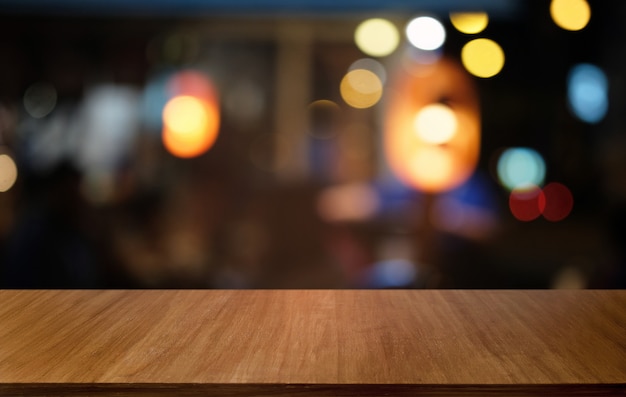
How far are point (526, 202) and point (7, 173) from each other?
398 cm

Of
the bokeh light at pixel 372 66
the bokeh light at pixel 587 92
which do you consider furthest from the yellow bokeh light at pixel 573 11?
the bokeh light at pixel 372 66

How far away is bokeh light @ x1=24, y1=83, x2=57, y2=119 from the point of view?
5.02 metres

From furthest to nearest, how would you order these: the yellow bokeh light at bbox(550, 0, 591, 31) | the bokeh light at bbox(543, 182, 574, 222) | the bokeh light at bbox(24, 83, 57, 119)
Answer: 1. the bokeh light at bbox(543, 182, 574, 222)
2. the bokeh light at bbox(24, 83, 57, 119)
3. the yellow bokeh light at bbox(550, 0, 591, 31)

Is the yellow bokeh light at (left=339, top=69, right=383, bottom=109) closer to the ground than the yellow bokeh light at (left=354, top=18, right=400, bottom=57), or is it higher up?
closer to the ground

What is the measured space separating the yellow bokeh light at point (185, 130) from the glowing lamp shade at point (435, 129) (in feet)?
5.34

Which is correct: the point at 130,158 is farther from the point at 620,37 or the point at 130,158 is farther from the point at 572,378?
the point at 572,378

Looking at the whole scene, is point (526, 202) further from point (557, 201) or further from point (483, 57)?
point (483, 57)

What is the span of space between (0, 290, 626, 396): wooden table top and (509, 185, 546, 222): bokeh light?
5.44m

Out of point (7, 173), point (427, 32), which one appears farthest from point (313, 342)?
point (427, 32)

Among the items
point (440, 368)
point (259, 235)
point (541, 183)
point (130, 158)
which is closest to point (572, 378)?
point (440, 368)

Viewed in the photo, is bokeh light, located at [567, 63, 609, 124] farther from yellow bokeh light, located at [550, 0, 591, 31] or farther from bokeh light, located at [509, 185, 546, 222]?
yellow bokeh light, located at [550, 0, 591, 31]

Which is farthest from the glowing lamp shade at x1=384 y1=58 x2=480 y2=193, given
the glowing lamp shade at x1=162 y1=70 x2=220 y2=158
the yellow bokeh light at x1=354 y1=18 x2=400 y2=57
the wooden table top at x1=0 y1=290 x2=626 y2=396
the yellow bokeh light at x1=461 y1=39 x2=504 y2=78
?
the wooden table top at x1=0 y1=290 x2=626 y2=396

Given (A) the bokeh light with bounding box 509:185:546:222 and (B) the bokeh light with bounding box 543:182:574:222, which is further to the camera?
(A) the bokeh light with bounding box 509:185:546:222

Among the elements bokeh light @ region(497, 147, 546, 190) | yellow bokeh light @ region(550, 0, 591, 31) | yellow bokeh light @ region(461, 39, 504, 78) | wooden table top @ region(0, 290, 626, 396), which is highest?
yellow bokeh light @ region(550, 0, 591, 31)
